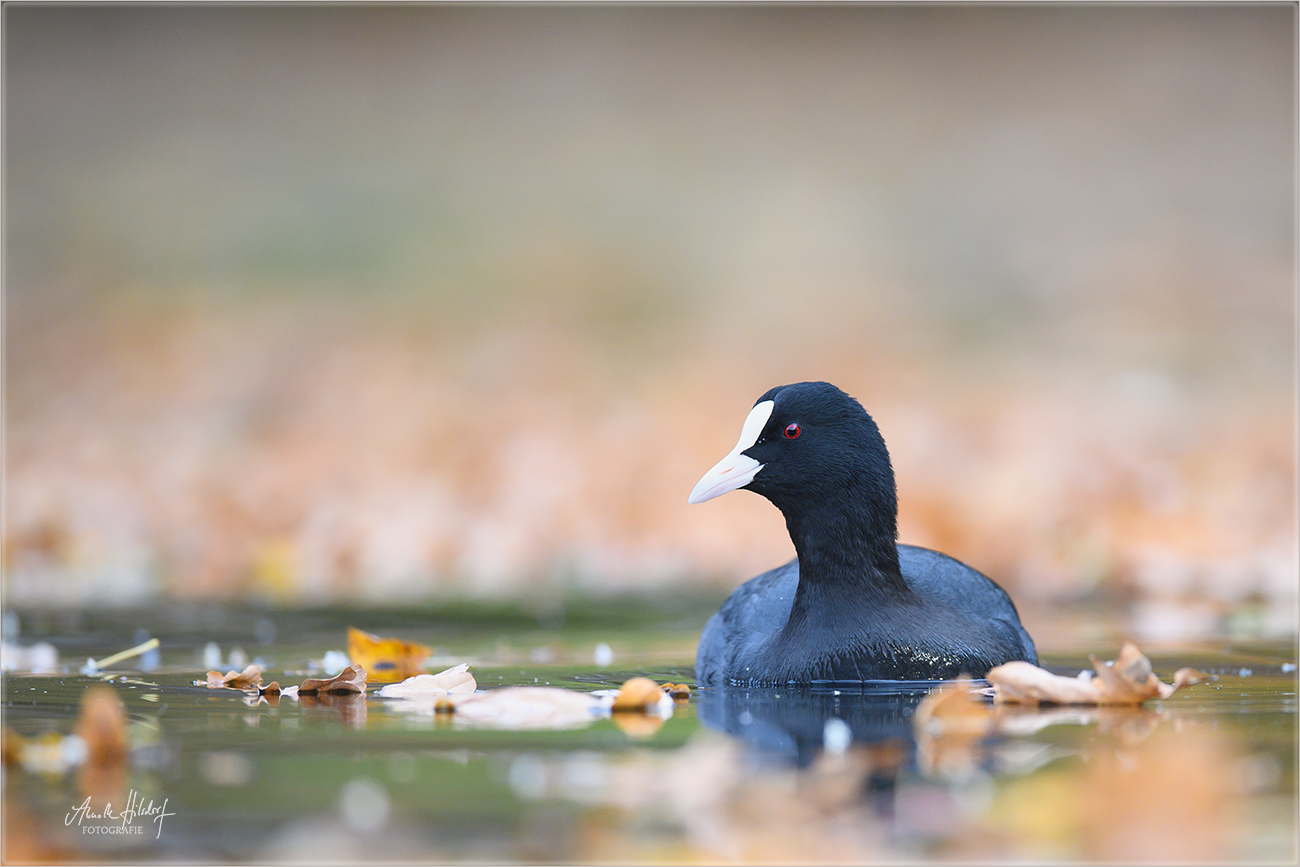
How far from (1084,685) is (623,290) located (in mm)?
11521

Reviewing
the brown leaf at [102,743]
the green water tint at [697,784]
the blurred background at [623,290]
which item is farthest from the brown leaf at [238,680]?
the blurred background at [623,290]

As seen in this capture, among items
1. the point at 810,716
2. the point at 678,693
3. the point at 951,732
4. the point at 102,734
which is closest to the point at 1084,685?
the point at 951,732

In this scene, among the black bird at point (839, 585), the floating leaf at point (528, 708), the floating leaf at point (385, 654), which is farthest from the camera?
the floating leaf at point (385, 654)

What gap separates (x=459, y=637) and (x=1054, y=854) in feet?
16.1

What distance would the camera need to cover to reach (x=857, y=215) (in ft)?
55.3

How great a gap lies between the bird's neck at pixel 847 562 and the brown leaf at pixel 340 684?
1.63 meters

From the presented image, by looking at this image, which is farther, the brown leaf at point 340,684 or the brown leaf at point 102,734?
the brown leaf at point 340,684

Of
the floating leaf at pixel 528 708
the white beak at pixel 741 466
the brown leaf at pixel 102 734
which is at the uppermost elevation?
the white beak at pixel 741 466

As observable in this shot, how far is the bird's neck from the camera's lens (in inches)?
194

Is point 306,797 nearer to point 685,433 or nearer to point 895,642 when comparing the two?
point 895,642

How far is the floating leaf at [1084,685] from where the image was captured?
165 inches

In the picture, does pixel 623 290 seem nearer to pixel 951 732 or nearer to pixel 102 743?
pixel 951 732

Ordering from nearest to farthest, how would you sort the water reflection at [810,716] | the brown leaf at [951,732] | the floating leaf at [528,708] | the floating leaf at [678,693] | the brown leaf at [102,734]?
the brown leaf at [951,732] → the brown leaf at [102,734] → the water reflection at [810,716] → the floating leaf at [528,708] → the floating leaf at [678,693]

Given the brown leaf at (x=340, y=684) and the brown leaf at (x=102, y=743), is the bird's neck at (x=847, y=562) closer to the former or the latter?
the brown leaf at (x=340, y=684)
